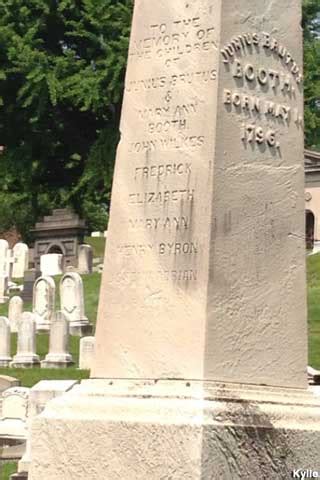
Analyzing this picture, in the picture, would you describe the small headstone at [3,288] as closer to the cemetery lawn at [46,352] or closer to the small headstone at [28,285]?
the small headstone at [28,285]

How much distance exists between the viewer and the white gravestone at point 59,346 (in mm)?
19719

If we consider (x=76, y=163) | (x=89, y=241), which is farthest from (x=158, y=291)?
(x=89, y=241)

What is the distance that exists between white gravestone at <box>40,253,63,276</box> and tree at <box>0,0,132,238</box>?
2.77 meters

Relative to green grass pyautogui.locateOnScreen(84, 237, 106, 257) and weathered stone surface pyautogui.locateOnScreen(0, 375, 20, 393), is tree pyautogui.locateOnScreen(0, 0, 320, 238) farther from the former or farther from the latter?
green grass pyautogui.locateOnScreen(84, 237, 106, 257)

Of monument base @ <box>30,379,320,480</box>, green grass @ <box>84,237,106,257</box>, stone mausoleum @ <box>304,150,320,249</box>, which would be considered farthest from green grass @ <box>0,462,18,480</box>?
green grass @ <box>84,237,106,257</box>

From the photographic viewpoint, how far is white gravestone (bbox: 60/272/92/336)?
78.1 feet

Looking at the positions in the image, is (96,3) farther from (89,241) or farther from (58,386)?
(89,241)

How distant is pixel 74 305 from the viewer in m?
24.1

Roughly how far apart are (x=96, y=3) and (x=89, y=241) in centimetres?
2970

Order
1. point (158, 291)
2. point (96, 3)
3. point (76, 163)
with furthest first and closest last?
point (76, 163) < point (96, 3) < point (158, 291)

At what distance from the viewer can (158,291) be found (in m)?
6.14

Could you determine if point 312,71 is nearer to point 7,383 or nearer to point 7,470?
point 7,383

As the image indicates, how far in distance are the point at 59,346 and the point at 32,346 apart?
0.71 metres

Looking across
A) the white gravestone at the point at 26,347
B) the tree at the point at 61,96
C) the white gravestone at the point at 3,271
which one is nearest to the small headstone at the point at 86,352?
the white gravestone at the point at 26,347
